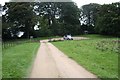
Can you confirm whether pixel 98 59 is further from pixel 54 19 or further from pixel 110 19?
pixel 54 19

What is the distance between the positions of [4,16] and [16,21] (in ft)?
10.9

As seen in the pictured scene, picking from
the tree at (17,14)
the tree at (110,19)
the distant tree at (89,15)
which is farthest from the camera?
the distant tree at (89,15)

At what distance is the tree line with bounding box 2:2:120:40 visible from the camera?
217 feet

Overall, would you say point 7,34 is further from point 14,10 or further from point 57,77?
point 57,77

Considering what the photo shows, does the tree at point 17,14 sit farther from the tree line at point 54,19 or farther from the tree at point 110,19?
Result: the tree at point 110,19

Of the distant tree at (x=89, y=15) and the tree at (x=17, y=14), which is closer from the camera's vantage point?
the tree at (x=17, y=14)

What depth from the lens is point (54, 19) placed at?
88562 millimetres

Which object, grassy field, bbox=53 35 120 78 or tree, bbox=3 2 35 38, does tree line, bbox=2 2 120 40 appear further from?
grassy field, bbox=53 35 120 78

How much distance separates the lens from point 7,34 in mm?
66375

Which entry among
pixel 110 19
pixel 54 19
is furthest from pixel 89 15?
pixel 110 19

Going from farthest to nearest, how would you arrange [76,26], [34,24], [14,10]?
[76,26] < [34,24] < [14,10]

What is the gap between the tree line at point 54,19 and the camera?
6619 cm

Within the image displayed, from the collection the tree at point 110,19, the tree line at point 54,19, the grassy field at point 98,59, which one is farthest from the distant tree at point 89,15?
the grassy field at point 98,59

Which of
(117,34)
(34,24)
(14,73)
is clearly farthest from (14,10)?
(14,73)
